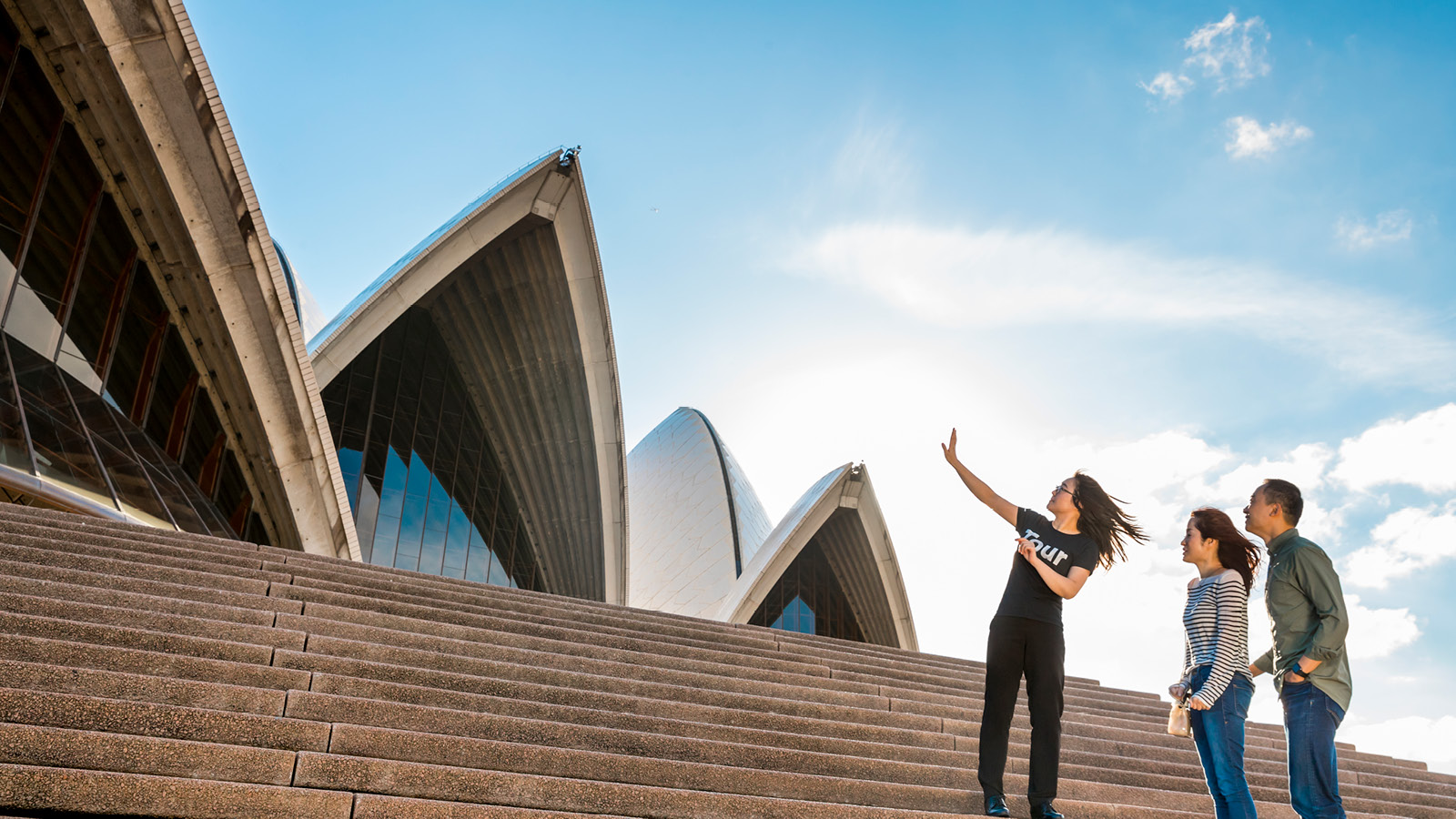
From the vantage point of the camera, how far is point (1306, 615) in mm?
3906

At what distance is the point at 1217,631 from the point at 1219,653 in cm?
11

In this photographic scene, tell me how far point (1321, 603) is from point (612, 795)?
9.08 feet

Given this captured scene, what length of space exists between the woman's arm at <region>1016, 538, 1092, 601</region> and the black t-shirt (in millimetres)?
22

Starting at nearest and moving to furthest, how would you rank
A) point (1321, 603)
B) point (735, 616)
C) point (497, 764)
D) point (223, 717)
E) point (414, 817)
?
point (414, 817)
point (223, 717)
point (497, 764)
point (1321, 603)
point (735, 616)

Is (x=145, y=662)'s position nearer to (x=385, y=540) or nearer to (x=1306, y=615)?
(x=1306, y=615)

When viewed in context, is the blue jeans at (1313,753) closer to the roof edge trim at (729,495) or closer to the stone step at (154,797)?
the stone step at (154,797)

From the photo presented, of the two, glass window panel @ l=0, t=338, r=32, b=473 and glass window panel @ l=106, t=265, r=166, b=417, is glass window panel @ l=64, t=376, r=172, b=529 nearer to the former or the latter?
glass window panel @ l=106, t=265, r=166, b=417

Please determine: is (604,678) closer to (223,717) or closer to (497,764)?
(497,764)

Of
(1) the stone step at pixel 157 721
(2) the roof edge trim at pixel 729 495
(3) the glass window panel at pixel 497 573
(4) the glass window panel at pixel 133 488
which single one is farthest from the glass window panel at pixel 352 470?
(1) the stone step at pixel 157 721

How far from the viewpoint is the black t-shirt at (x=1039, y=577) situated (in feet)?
12.8

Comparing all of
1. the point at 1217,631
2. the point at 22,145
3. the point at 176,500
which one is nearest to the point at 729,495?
the point at 176,500

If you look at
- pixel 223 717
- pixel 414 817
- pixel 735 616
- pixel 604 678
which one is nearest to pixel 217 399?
pixel 604 678

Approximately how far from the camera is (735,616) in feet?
73.5

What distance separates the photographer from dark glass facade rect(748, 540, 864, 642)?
80.3 ft
